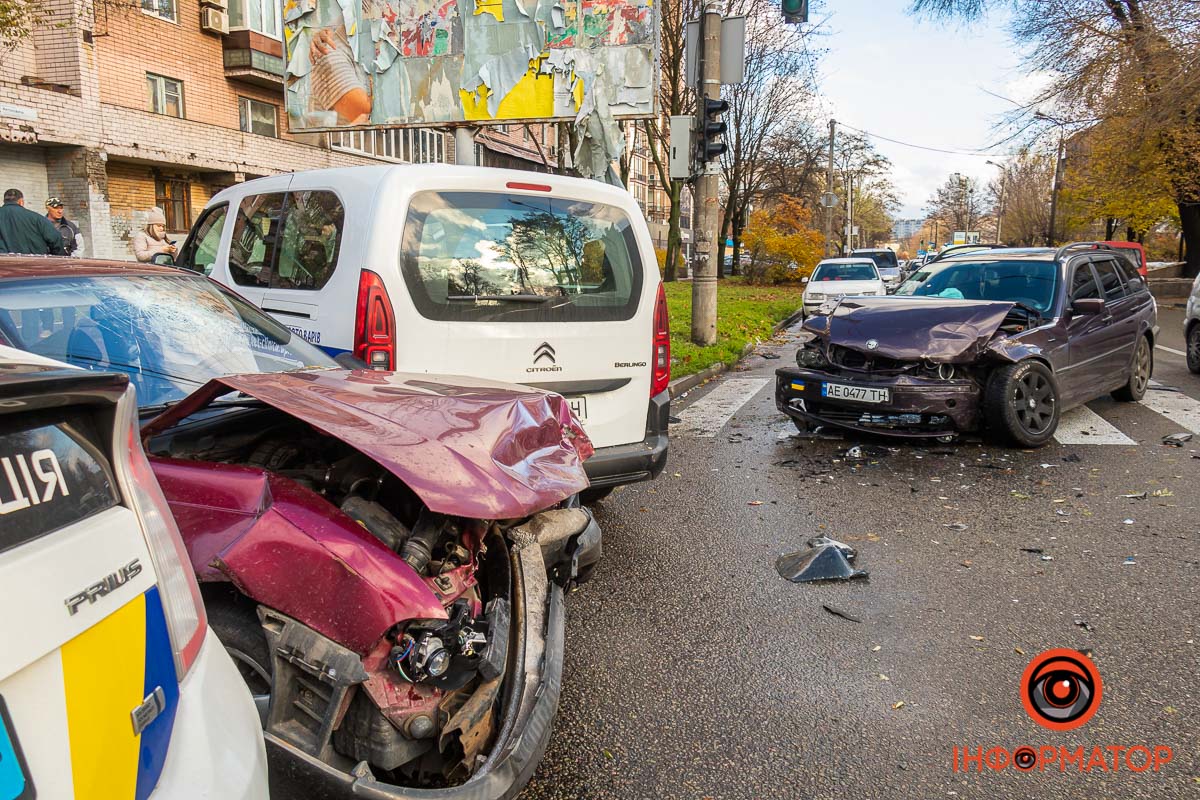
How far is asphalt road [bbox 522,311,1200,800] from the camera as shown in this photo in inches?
106

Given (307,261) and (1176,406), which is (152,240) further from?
(1176,406)

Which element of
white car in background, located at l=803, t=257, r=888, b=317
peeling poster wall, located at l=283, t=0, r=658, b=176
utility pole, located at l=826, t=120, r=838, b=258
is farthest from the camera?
utility pole, located at l=826, t=120, r=838, b=258

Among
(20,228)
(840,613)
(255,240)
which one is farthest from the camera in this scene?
(20,228)

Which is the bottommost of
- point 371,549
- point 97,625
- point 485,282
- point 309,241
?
point 371,549

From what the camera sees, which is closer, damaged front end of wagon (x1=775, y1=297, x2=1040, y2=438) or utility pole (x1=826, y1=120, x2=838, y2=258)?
damaged front end of wagon (x1=775, y1=297, x2=1040, y2=438)

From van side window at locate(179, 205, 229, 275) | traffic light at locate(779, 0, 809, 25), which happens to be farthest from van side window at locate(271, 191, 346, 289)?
traffic light at locate(779, 0, 809, 25)

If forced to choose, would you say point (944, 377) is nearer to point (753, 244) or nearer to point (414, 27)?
point (414, 27)

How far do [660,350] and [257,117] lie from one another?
1004 inches

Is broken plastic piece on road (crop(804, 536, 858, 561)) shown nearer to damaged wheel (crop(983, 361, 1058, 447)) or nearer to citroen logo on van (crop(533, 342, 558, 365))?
citroen logo on van (crop(533, 342, 558, 365))

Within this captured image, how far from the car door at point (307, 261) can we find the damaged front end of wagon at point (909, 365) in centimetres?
420

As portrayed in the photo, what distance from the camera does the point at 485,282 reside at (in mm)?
4344

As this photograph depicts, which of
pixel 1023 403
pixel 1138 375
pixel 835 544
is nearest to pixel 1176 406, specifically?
pixel 1138 375

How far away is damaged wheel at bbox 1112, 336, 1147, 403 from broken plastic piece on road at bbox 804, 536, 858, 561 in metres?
5.69

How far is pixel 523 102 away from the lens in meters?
17.4
